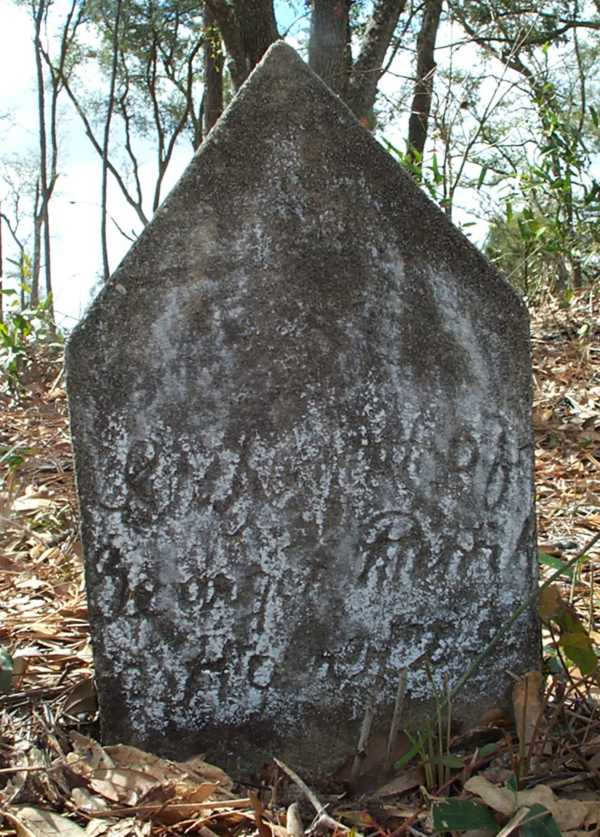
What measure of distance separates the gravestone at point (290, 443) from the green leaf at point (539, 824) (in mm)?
335

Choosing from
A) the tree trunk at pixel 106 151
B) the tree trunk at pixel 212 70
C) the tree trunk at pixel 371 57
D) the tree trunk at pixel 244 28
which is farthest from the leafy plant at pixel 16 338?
the tree trunk at pixel 106 151

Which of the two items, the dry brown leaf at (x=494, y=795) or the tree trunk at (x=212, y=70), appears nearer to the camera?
the dry brown leaf at (x=494, y=795)

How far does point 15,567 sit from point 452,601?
1301 millimetres

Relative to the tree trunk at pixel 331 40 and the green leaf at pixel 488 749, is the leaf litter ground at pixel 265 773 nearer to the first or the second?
the green leaf at pixel 488 749

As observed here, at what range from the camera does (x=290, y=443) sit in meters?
1.50

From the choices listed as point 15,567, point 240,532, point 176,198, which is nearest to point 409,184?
point 176,198

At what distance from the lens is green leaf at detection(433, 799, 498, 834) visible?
1.24m

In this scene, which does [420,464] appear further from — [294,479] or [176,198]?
[176,198]

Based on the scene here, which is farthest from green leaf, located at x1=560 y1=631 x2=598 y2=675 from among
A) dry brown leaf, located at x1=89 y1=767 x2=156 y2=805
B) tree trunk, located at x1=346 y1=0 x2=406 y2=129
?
tree trunk, located at x1=346 y1=0 x2=406 y2=129

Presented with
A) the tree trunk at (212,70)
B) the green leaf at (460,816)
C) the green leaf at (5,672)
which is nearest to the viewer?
the green leaf at (460,816)

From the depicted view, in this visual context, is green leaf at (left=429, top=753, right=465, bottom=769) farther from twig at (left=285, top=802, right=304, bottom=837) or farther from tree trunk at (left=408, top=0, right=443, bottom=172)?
tree trunk at (left=408, top=0, right=443, bottom=172)

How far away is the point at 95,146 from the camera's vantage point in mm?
14461

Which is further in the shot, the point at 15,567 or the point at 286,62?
the point at 15,567

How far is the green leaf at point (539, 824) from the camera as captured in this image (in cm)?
124
